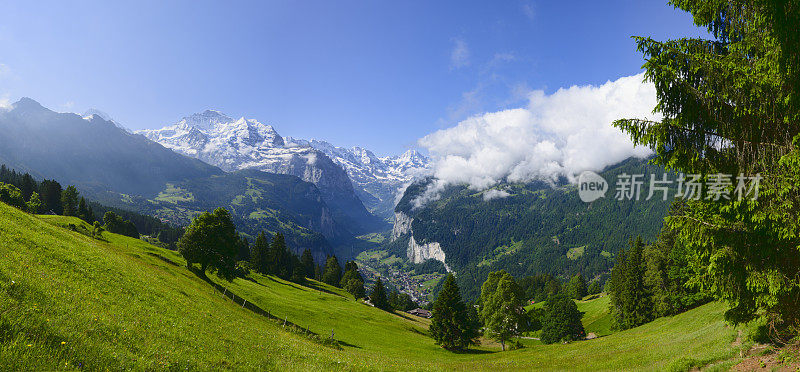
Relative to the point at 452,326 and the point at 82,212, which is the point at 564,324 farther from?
the point at 82,212

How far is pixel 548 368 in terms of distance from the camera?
2744 cm

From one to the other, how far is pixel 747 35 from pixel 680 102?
3317 millimetres

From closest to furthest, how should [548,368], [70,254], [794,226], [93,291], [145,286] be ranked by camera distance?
[794,226] < [93,291] < [70,254] < [145,286] < [548,368]

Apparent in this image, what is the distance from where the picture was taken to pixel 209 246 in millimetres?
47375

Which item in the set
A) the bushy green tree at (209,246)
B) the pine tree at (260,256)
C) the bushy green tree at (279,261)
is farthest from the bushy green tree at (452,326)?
the bushy green tree at (279,261)

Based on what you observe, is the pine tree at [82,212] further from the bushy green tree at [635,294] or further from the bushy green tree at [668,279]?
the bushy green tree at [668,279]

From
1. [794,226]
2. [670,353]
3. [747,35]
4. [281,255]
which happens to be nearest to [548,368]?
[670,353]

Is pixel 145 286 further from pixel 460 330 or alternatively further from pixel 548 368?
pixel 460 330

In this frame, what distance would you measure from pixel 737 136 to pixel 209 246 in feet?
182

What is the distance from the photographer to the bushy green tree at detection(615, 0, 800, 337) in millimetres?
11086

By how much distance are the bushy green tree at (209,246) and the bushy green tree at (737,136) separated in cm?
5092

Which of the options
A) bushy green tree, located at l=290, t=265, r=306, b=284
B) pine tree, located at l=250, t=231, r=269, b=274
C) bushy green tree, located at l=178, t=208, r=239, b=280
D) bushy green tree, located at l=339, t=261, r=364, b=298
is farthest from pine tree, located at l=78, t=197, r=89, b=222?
bushy green tree, located at l=178, t=208, r=239, b=280

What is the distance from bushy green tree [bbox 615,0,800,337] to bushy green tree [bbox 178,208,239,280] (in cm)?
5092

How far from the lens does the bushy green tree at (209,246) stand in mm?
46438
